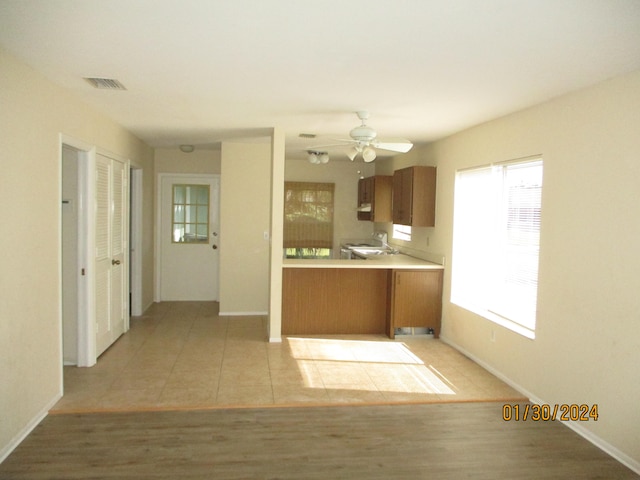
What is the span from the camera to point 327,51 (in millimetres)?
2709

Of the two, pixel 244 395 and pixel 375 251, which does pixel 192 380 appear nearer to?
pixel 244 395

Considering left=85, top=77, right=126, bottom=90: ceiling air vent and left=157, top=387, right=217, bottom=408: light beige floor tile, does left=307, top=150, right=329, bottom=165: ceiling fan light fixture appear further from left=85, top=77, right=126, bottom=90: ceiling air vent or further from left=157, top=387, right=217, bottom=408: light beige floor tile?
left=157, top=387, right=217, bottom=408: light beige floor tile

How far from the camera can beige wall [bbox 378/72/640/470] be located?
2928 millimetres

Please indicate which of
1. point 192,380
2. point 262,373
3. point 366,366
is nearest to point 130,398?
point 192,380

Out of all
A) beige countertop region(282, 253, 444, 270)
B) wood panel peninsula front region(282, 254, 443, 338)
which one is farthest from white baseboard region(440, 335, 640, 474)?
beige countertop region(282, 253, 444, 270)

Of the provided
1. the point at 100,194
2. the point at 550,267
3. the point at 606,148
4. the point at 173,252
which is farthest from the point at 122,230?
the point at 606,148

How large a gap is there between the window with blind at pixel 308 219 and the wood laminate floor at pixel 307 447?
4.95 m

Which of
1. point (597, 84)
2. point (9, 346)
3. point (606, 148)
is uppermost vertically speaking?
point (597, 84)

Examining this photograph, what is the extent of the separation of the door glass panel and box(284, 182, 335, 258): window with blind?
4.74 feet

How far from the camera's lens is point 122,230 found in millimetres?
5430

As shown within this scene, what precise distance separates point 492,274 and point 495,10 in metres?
3.03

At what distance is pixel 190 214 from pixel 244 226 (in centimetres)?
135

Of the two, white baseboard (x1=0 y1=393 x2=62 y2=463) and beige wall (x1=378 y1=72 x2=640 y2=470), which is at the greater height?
beige wall (x1=378 y1=72 x2=640 y2=470)

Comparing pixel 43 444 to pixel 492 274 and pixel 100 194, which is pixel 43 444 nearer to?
pixel 100 194
